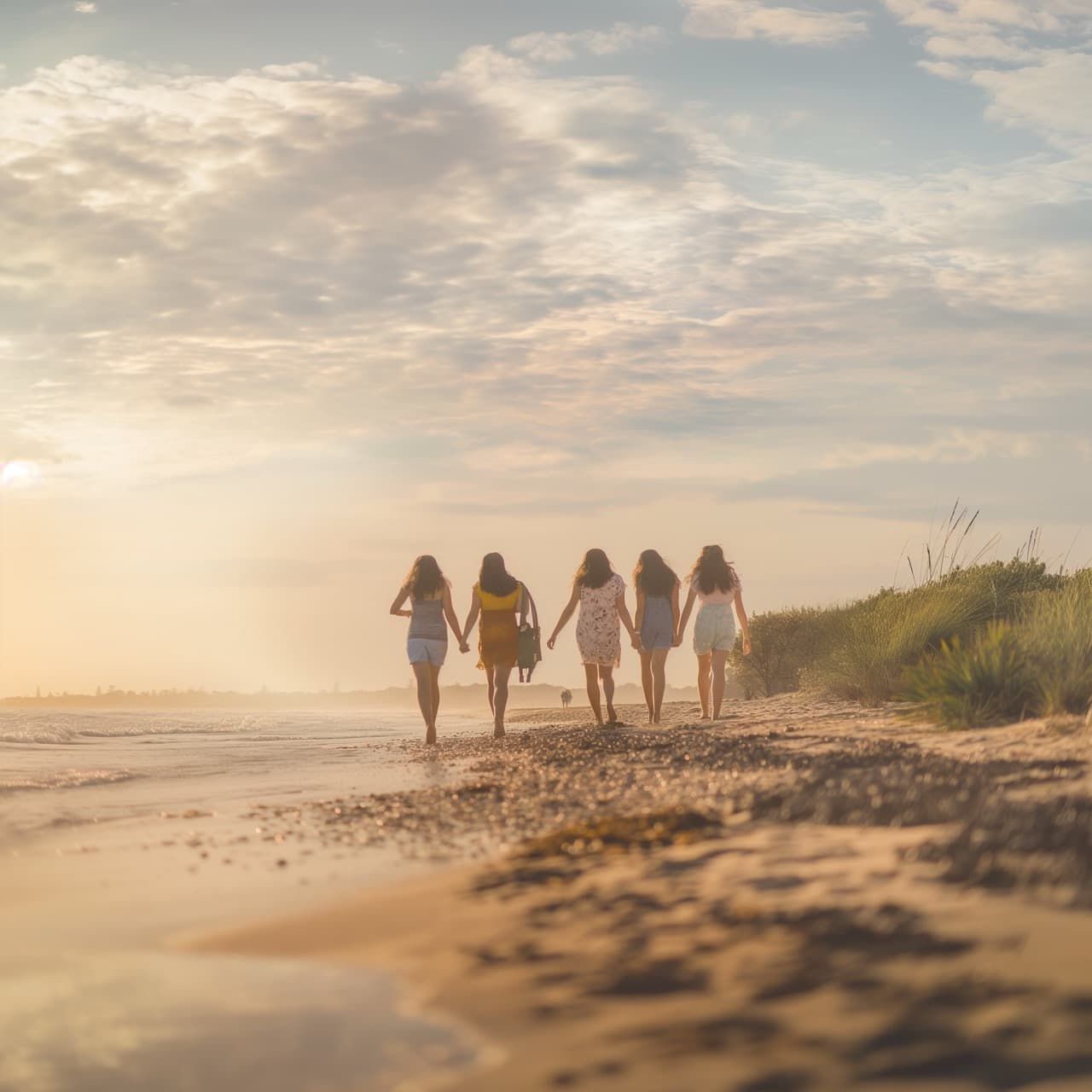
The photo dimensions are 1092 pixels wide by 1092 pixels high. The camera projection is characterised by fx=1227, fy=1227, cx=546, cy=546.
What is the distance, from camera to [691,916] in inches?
165

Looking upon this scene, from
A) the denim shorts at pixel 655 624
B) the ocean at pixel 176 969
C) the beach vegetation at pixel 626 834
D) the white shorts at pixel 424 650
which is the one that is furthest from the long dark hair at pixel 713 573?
the beach vegetation at pixel 626 834

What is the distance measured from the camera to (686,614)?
16.2 m

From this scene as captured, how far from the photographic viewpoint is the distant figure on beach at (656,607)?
16.0 m

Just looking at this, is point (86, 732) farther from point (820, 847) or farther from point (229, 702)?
point (229, 702)

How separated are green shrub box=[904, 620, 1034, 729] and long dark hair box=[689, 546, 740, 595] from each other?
4.16m

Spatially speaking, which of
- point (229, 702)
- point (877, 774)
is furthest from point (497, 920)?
point (229, 702)

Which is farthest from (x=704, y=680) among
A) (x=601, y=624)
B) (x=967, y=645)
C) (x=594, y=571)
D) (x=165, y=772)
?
(x=165, y=772)

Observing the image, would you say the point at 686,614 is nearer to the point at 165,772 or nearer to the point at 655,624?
the point at 655,624

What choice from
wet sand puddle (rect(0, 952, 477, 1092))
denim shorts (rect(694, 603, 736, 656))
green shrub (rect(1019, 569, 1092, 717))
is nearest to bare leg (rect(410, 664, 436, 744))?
denim shorts (rect(694, 603, 736, 656))

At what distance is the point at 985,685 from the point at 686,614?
5.19 m

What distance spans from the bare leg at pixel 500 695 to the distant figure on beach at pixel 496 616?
0.04 ft

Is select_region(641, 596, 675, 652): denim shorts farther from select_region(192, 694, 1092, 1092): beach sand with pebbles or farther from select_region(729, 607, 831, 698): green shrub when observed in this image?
select_region(729, 607, 831, 698): green shrub

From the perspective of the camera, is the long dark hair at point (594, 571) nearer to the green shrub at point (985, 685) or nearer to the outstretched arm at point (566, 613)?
the outstretched arm at point (566, 613)

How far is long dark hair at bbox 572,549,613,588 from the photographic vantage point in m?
16.3
